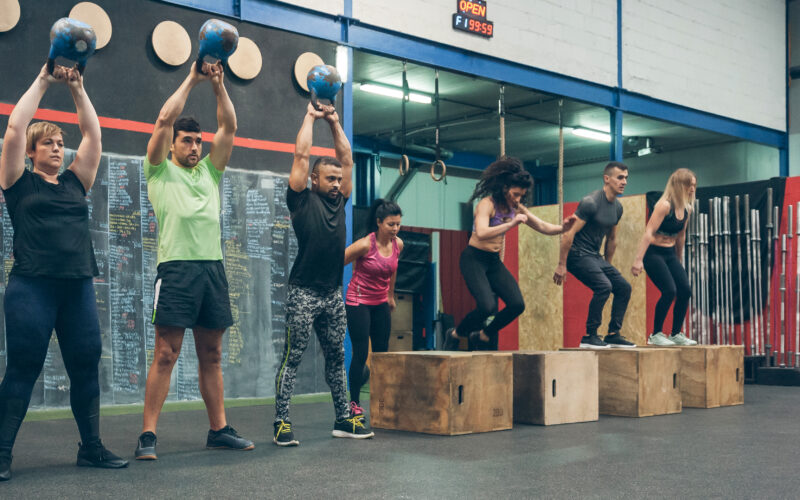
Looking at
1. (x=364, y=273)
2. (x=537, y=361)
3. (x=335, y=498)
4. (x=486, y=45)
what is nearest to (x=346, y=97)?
(x=486, y=45)

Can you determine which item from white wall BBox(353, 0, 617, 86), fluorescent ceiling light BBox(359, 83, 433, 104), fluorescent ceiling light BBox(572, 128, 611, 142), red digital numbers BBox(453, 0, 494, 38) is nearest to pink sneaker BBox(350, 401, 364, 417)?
white wall BBox(353, 0, 617, 86)

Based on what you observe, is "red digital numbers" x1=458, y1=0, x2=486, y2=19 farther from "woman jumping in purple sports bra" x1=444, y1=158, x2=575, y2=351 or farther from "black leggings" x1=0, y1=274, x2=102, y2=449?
"black leggings" x1=0, y1=274, x2=102, y2=449

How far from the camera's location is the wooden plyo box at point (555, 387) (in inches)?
179

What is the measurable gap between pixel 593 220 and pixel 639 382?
128cm

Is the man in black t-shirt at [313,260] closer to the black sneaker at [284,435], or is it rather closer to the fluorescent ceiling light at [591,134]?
the black sneaker at [284,435]

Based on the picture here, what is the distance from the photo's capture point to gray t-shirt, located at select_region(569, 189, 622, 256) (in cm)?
559

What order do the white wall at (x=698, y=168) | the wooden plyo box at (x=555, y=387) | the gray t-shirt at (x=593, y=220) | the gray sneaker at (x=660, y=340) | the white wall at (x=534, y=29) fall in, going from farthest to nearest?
the white wall at (x=698, y=168), the white wall at (x=534, y=29), the gray sneaker at (x=660, y=340), the gray t-shirt at (x=593, y=220), the wooden plyo box at (x=555, y=387)

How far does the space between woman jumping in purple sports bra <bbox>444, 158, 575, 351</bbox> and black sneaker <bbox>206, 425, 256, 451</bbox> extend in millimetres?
1847

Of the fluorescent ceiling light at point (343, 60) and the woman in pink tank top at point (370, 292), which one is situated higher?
the fluorescent ceiling light at point (343, 60)

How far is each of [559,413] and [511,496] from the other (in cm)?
209

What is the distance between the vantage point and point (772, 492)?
267cm

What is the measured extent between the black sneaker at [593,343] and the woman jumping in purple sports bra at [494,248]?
72 cm

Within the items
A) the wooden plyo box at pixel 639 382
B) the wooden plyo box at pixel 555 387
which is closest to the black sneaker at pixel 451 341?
the wooden plyo box at pixel 555 387

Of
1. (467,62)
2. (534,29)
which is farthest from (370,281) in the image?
(534,29)
